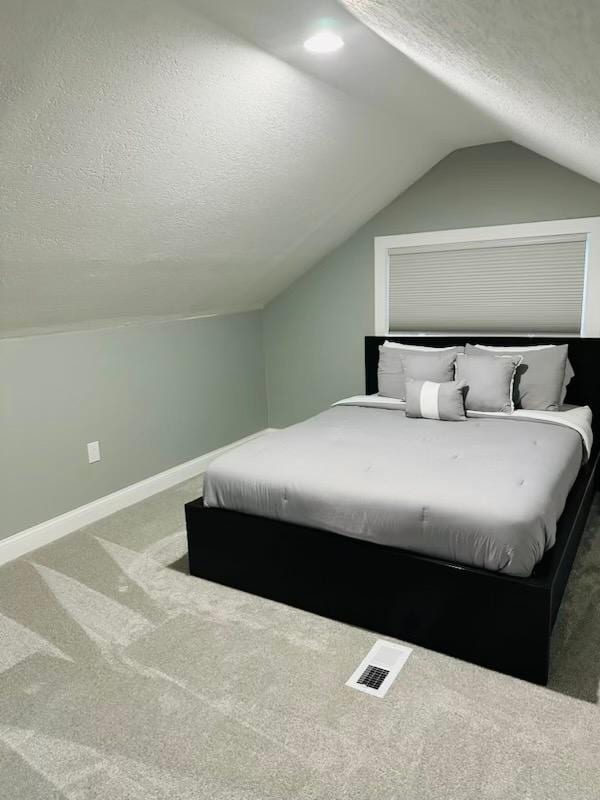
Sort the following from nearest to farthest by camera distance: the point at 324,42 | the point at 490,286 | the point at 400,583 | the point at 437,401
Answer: the point at 324,42, the point at 400,583, the point at 437,401, the point at 490,286

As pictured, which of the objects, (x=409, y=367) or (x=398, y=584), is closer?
(x=398, y=584)

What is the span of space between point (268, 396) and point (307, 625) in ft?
8.89

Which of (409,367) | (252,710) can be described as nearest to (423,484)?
(252,710)

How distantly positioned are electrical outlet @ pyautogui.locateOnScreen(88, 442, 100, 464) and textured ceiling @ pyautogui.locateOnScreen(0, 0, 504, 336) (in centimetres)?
70

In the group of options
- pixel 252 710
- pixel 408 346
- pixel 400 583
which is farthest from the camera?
pixel 408 346

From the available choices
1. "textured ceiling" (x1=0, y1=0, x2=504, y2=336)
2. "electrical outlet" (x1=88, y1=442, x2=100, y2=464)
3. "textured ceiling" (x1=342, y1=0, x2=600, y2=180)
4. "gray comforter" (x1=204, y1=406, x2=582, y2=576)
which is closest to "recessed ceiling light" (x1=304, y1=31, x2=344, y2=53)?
"textured ceiling" (x1=0, y1=0, x2=504, y2=336)

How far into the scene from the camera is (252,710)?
72.9 inches

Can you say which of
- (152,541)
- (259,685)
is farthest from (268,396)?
(259,685)

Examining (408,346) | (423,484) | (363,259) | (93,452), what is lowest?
(93,452)

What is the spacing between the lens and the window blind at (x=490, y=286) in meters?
3.54

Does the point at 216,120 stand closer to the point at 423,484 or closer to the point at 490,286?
the point at 423,484

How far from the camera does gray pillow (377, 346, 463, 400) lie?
3461 millimetres

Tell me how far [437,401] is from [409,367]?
414mm

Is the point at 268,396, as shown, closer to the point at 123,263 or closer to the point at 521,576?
the point at 123,263
